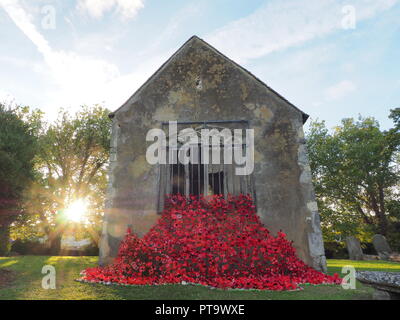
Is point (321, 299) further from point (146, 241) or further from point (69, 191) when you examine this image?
point (69, 191)

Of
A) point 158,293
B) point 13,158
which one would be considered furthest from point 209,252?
point 13,158

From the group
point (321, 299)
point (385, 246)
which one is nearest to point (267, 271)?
point (321, 299)

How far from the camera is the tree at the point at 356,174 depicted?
23.1 meters

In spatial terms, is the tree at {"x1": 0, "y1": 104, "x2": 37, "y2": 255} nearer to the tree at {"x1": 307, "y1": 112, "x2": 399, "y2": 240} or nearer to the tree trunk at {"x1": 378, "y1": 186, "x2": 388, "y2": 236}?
the tree at {"x1": 307, "y1": 112, "x2": 399, "y2": 240}

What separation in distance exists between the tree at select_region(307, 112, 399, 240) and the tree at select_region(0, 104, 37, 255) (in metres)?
21.0

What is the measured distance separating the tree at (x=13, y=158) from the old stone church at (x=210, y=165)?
2.94 meters

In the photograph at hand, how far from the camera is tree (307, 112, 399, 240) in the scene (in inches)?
911

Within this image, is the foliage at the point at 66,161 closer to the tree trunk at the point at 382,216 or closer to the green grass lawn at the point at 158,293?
the green grass lawn at the point at 158,293

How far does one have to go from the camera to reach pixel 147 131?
26.4ft

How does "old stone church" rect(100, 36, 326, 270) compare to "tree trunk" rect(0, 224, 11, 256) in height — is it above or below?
above

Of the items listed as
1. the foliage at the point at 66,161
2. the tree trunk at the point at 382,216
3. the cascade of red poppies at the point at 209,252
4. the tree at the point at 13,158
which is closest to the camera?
the cascade of red poppies at the point at 209,252

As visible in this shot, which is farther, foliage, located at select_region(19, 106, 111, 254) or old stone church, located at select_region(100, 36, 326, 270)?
foliage, located at select_region(19, 106, 111, 254)

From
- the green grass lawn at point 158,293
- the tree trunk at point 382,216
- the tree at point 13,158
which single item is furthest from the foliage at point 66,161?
the tree trunk at point 382,216
